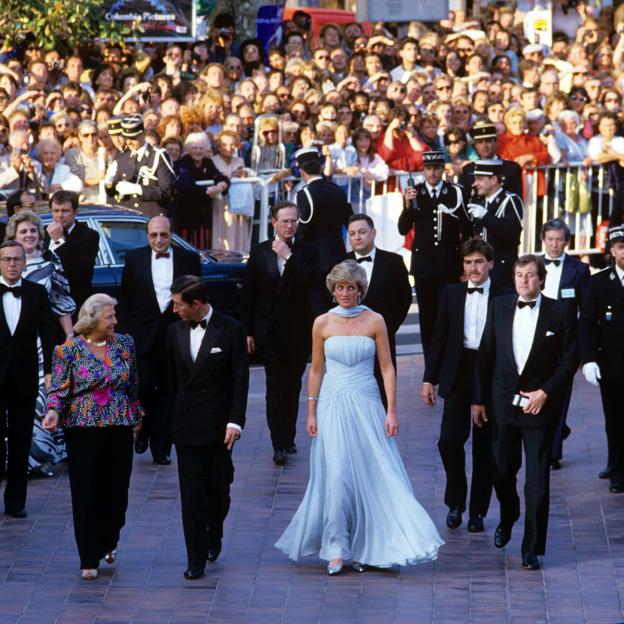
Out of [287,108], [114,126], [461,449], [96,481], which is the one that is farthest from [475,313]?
[287,108]

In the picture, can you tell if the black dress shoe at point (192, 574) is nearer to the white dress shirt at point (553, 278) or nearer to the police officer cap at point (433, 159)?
the white dress shirt at point (553, 278)

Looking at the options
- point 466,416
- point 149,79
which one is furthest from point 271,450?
point 149,79

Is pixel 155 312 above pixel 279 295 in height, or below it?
below

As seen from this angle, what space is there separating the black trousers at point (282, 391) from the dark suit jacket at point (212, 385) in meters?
3.07

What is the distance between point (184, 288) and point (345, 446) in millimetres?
1290

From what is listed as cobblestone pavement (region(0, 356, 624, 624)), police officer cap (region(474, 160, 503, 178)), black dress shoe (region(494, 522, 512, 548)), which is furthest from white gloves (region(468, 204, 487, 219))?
black dress shoe (region(494, 522, 512, 548))

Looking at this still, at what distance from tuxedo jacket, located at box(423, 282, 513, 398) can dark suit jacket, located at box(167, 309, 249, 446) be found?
164 cm

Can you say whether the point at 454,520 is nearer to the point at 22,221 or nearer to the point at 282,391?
the point at 282,391

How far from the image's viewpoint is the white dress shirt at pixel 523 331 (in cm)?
1053

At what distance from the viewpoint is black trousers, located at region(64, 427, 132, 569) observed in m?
10.1

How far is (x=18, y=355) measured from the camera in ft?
38.1

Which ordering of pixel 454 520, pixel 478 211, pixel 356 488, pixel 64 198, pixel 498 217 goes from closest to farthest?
1. pixel 356 488
2. pixel 454 520
3. pixel 64 198
4. pixel 498 217
5. pixel 478 211

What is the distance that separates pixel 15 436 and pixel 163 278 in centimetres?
201

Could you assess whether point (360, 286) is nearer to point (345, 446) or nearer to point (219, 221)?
point (345, 446)
